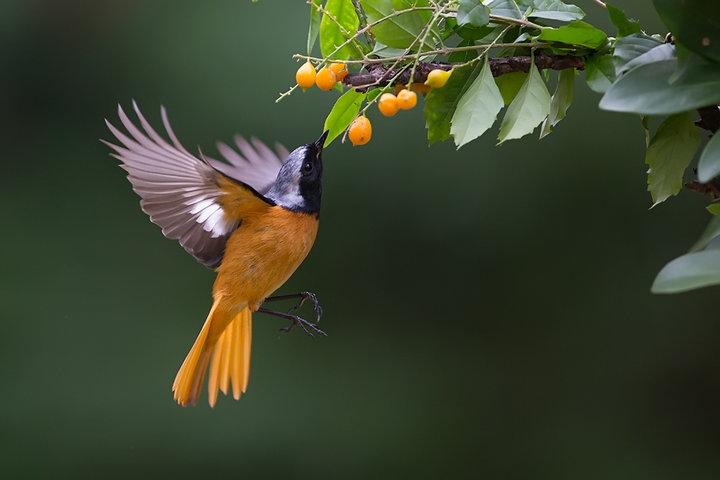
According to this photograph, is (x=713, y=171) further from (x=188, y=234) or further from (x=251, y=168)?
(x=251, y=168)

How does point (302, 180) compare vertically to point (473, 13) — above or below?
below

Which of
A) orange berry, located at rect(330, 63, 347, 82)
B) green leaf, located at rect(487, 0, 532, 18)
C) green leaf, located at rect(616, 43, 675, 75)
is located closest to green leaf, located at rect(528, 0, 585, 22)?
green leaf, located at rect(487, 0, 532, 18)

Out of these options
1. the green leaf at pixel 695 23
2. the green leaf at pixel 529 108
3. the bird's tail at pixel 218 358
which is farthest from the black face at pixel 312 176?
the green leaf at pixel 695 23

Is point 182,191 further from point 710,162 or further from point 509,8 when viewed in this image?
point 710,162

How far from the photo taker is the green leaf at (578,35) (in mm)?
949

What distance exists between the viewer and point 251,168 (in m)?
1.99

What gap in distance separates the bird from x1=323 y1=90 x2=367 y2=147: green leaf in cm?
28

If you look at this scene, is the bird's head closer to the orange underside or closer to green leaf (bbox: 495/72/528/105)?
the orange underside

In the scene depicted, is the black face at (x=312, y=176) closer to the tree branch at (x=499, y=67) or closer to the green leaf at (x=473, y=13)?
the tree branch at (x=499, y=67)

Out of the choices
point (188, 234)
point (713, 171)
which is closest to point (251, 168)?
point (188, 234)

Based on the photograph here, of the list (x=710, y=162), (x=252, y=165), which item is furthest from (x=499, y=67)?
(x=252, y=165)

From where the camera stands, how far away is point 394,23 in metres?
1.01

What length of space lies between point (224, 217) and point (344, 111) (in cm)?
56

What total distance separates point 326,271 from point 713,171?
9.36ft
